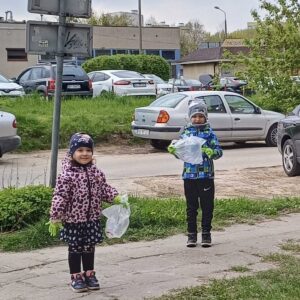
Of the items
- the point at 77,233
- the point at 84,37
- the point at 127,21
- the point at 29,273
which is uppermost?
the point at 127,21

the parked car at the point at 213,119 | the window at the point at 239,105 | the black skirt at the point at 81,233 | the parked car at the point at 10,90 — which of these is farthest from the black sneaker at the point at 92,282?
the parked car at the point at 10,90

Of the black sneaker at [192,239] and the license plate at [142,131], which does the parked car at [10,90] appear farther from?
the black sneaker at [192,239]

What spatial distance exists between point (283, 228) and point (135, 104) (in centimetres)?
1482

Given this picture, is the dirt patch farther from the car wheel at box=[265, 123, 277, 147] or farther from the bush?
the car wheel at box=[265, 123, 277, 147]

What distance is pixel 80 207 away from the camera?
18.4 ft

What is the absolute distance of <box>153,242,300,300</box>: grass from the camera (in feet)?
17.6

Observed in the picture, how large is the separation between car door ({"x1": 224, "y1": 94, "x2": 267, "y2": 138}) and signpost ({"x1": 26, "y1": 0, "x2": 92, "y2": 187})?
1103cm

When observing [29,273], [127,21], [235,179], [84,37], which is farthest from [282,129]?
[127,21]

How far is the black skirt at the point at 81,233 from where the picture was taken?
18.6 ft

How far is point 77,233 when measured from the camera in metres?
5.67

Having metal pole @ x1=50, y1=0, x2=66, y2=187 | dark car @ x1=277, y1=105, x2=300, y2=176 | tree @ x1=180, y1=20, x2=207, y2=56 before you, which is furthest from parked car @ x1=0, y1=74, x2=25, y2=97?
tree @ x1=180, y1=20, x2=207, y2=56

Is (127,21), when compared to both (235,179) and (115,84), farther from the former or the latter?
(235,179)

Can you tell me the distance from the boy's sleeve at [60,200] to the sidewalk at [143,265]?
64cm

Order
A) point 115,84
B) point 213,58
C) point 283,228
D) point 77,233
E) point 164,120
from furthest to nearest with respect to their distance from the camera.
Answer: point 213,58
point 115,84
point 164,120
point 283,228
point 77,233
